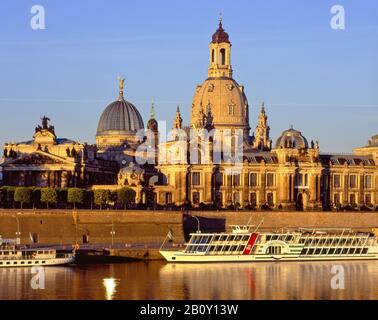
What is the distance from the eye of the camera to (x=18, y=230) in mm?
95312

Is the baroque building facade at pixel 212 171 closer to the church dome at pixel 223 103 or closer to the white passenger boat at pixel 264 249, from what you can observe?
the church dome at pixel 223 103

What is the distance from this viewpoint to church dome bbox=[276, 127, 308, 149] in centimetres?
13238

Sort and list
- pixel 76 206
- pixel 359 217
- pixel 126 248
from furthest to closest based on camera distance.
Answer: pixel 359 217, pixel 76 206, pixel 126 248

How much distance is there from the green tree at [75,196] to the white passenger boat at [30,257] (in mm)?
25686

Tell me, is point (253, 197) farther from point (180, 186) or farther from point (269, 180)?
point (180, 186)

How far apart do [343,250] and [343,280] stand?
15822 mm

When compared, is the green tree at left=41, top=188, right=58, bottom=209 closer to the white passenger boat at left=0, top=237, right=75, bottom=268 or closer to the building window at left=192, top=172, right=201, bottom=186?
the building window at left=192, top=172, right=201, bottom=186

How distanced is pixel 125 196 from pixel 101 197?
3.09m

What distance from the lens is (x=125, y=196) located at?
115 metres

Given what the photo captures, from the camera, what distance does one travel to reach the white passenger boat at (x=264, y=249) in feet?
282
